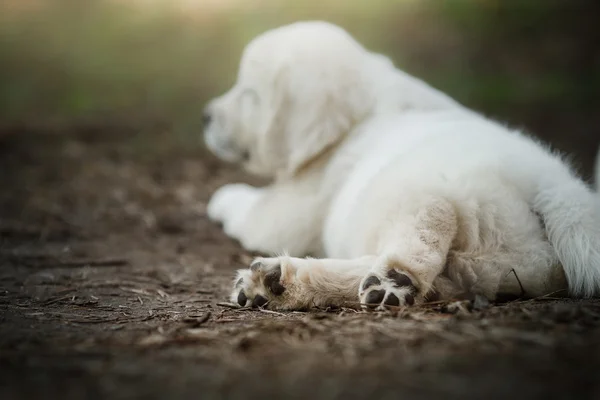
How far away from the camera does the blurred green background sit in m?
9.66

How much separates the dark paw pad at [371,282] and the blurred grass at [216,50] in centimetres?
714

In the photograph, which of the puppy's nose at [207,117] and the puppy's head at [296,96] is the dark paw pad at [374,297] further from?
the puppy's nose at [207,117]

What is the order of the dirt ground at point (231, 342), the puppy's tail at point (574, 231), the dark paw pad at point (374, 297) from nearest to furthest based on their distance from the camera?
the dirt ground at point (231, 342) → the dark paw pad at point (374, 297) → the puppy's tail at point (574, 231)

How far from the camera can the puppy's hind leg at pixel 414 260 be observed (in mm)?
2479

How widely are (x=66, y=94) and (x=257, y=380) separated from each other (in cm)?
951

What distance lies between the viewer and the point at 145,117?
9.80 m

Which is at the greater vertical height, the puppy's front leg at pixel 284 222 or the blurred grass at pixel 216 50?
the blurred grass at pixel 216 50

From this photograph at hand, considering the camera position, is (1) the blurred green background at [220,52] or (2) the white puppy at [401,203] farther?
(1) the blurred green background at [220,52]

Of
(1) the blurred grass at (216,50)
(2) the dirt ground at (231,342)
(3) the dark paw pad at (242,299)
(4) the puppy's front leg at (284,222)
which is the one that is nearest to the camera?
(2) the dirt ground at (231,342)

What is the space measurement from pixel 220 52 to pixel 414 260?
31.1 feet

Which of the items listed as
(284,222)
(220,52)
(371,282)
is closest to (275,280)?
(371,282)

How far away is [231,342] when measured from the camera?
208 cm

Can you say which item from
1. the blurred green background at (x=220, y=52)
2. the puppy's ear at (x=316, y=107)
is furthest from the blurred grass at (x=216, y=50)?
the puppy's ear at (x=316, y=107)

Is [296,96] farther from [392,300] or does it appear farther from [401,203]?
[392,300]
